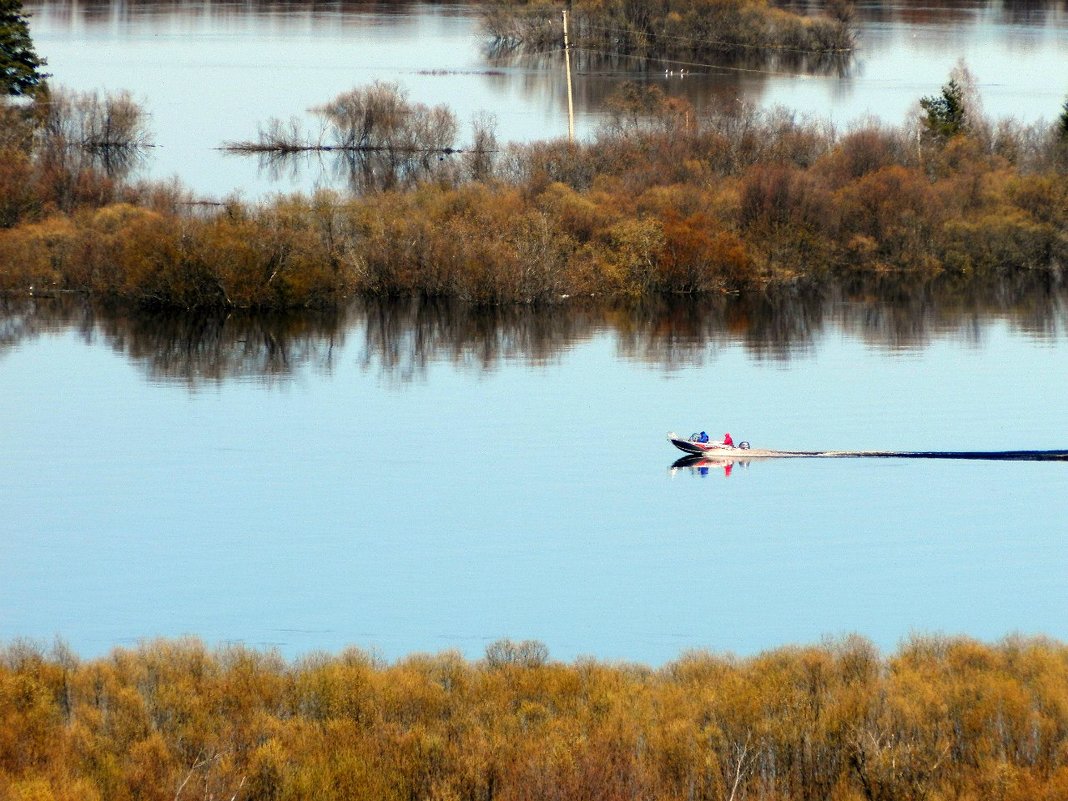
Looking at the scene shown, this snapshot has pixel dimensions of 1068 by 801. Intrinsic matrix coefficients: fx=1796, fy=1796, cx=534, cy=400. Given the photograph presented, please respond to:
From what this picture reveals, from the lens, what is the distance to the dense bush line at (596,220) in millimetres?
53312

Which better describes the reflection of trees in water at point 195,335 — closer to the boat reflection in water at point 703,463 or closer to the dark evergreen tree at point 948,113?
the boat reflection in water at point 703,463

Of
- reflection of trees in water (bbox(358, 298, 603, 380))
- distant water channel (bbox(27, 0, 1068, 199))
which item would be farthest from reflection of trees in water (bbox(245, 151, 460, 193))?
reflection of trees in water (bbox(358, 298, 603, 380))

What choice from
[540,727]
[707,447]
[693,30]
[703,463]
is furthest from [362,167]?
[540,727]

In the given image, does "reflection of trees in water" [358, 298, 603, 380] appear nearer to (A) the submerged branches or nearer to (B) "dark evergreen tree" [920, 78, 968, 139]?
(A) the submerged branches

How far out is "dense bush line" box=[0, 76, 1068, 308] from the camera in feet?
175

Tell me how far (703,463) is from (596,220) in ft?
78.4

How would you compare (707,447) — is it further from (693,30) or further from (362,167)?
(693,30)

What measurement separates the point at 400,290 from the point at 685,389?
619 inches

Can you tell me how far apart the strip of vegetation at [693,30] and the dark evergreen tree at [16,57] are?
40.5m

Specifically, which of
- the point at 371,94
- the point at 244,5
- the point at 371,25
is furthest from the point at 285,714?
the point at 244,5

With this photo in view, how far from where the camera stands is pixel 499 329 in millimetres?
50000

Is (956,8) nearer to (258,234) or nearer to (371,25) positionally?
(371,25)

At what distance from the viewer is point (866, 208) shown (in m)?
61.6

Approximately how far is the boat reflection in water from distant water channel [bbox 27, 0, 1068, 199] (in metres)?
32.9
